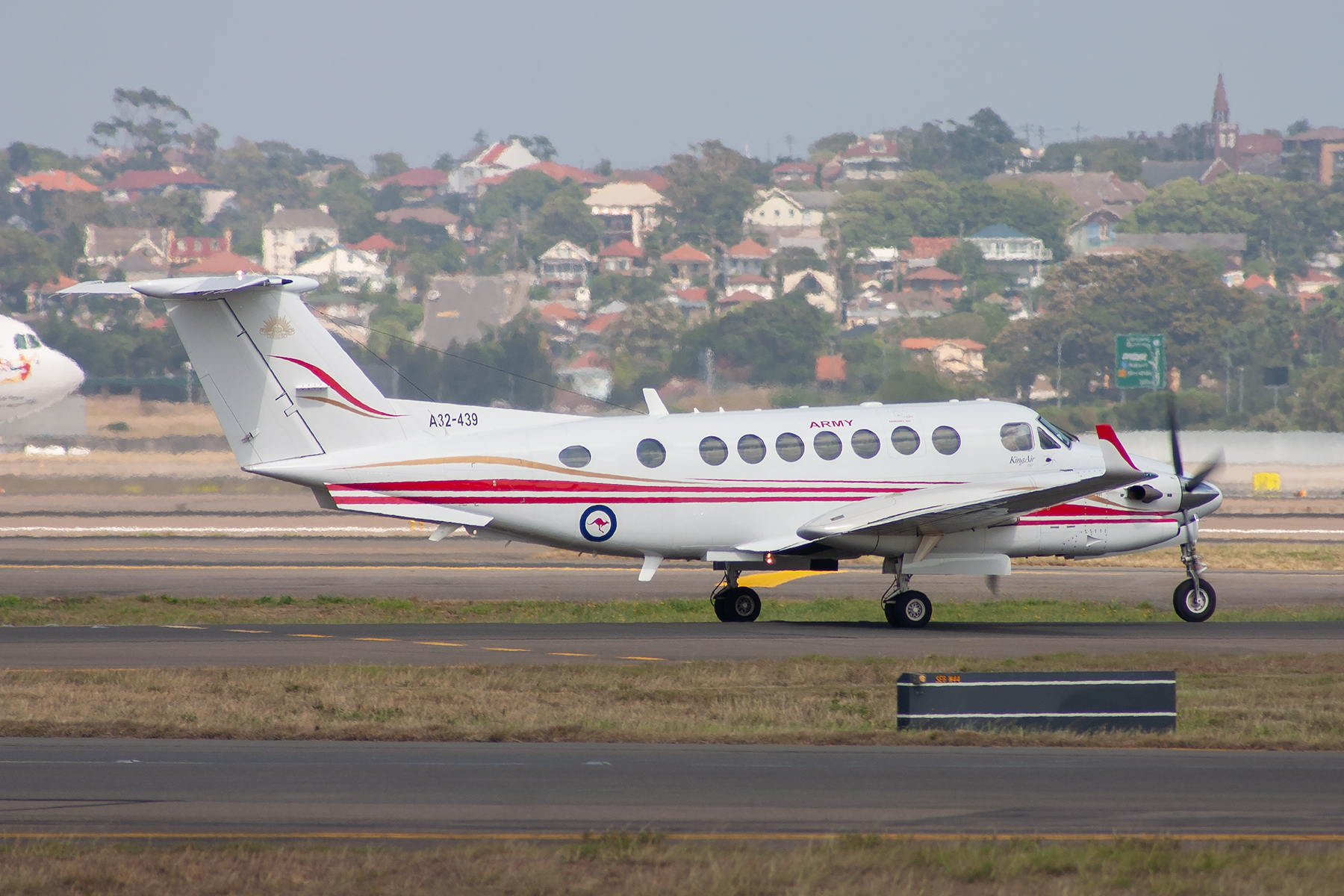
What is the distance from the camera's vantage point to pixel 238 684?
17.9 meters

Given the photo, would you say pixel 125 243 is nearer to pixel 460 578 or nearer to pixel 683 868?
pixel 460 578

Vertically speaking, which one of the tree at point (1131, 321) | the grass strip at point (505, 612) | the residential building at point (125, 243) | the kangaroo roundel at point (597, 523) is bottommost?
the grass strip at point (505, 612)

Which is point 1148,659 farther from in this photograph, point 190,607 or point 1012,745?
point 190,607

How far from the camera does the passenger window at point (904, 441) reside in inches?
998

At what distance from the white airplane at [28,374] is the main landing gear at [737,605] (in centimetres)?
4668

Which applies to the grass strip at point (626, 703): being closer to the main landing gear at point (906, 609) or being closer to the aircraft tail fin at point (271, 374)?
the main landing gear at point (906, 609)

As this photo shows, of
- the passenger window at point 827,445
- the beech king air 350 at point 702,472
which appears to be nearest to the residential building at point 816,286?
the beech king air 350 at point 702,472

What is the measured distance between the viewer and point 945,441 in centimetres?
2544

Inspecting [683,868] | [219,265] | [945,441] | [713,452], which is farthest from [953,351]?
[683,868]

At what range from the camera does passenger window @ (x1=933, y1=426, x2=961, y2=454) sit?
83.4ft

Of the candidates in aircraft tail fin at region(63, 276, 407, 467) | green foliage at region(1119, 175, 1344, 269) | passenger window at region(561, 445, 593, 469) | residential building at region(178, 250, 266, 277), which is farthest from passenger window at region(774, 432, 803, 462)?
green foliage at region(1119, 175, 1344, 269)

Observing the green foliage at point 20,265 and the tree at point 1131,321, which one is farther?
the green foliage at point 20,265

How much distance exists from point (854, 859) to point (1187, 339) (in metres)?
117

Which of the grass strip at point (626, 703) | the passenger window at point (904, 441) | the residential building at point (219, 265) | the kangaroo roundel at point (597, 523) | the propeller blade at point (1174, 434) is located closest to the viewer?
the grass strip at point (626, 703)
